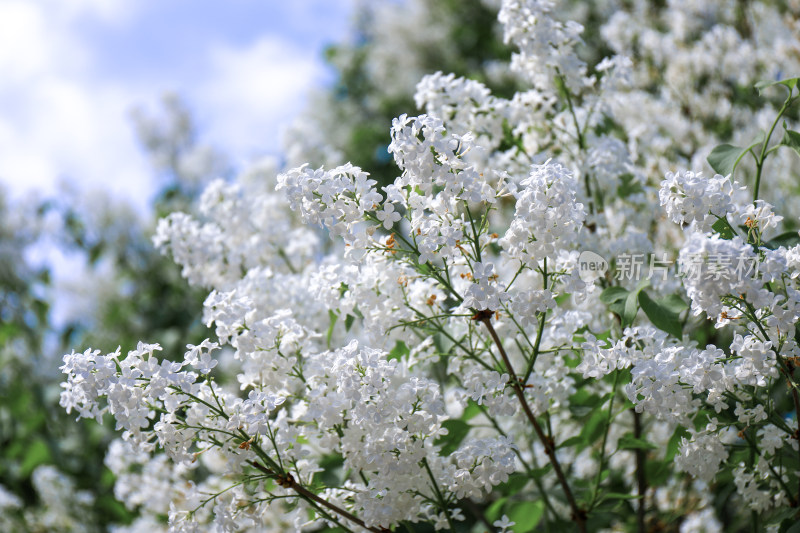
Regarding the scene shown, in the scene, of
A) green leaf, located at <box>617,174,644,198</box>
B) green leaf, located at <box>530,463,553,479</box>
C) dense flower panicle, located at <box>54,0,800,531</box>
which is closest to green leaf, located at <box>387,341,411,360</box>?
dense flower panicle, located at <box>54,0,800,531</box>

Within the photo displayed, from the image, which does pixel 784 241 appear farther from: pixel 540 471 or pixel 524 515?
pixel 524 515

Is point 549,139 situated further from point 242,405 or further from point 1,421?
point 1,421

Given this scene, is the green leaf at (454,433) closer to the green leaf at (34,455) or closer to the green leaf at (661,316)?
the green leaf at (661,316)

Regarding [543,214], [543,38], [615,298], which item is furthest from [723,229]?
[543,38]

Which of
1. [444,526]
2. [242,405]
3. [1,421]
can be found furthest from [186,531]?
[1,421]

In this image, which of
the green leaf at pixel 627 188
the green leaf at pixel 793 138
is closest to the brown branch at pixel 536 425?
the green leaf at pixel 793 138

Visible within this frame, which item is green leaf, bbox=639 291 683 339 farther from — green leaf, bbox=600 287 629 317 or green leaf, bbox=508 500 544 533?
green leaf, bbox=508 500 544 533
